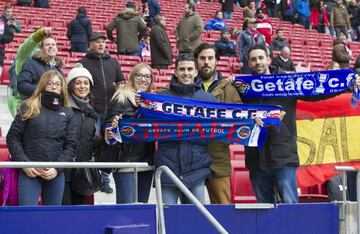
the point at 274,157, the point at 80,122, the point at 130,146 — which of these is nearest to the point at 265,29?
the point at 274,157

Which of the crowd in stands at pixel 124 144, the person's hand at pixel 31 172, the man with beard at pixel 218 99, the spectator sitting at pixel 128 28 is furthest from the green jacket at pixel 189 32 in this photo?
the person's hand at pixel 31 172

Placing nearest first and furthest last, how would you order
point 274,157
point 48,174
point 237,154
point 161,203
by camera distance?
1. point 161,203
2. point 48,174
3. point 274,157
4. point 237,154

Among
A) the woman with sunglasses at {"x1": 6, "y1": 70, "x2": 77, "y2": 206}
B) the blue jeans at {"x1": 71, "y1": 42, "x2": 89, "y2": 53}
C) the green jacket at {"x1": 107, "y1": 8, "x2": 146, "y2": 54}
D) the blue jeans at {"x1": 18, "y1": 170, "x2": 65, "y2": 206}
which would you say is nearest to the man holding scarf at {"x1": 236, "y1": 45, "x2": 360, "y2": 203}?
the woman with sunglasses at {"x1": 6, "y1": 70, "x2": 77, "y2": 206}

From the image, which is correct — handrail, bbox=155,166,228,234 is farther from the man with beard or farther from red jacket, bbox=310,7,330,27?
red jacket, bbox=310,7,330,27

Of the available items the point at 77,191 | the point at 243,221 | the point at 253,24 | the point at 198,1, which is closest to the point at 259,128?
the point at 243,221

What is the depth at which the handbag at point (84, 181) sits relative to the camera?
8148 mm

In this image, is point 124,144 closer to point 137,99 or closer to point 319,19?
point 137,99

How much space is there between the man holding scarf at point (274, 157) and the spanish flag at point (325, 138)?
1.03 meters

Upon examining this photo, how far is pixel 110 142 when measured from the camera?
8344mm

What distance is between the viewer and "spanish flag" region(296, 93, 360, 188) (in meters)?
9.84

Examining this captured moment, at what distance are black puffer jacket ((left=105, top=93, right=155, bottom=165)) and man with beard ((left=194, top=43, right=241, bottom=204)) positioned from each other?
54cm

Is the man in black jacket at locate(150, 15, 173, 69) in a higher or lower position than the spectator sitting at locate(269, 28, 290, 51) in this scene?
lower

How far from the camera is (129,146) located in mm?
8453

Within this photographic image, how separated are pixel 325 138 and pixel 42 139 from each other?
3.34m
